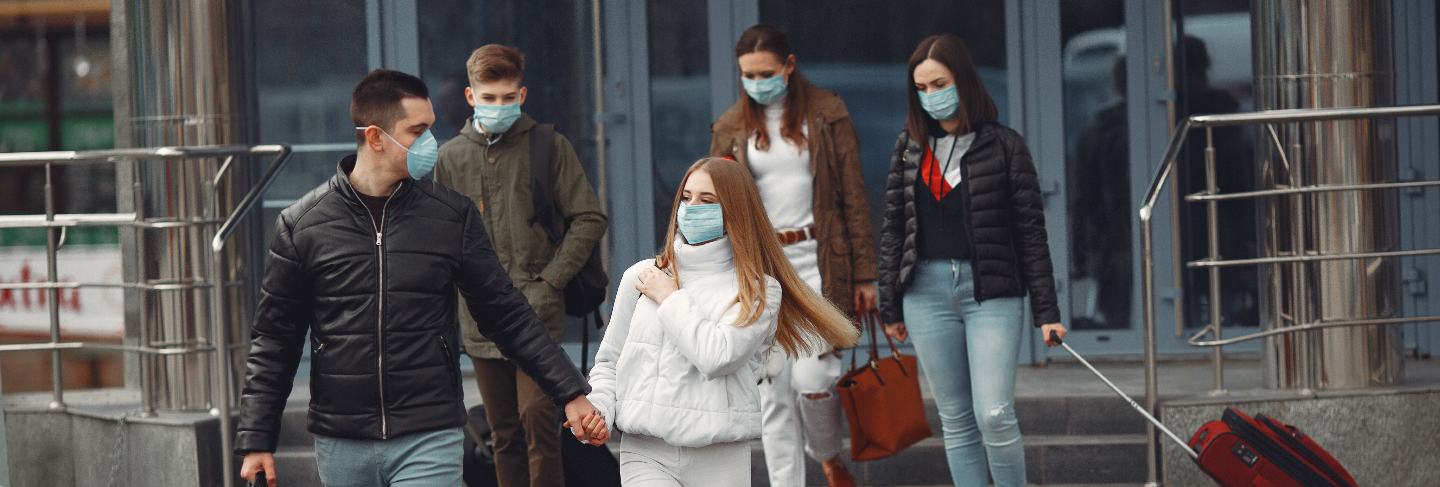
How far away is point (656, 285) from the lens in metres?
4.73

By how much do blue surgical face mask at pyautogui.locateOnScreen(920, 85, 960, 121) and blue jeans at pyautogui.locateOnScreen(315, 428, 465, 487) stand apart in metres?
2.22

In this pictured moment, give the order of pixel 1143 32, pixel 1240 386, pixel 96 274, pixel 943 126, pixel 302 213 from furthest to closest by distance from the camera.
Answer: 1. pixel 96 274
2. pixel 1143 32
3. pixel 1240 386
4. pixel 943 126
5. pixel 302 213

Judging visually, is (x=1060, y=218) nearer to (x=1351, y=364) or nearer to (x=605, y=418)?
(x=1351, y=364)

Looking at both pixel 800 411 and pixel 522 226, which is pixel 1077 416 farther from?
pixel 522 226

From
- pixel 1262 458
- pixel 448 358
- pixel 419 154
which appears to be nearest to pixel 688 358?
pixel 448 358

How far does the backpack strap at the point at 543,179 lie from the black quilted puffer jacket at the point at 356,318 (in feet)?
5.40

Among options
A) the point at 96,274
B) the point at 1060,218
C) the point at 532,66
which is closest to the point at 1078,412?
the point at 1060,218

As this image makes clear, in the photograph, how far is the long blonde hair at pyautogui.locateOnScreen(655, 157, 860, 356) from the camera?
4.76 metres

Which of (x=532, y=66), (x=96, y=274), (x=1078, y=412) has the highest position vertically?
(x=532, y=66)

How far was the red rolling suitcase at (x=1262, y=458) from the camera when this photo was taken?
608 cm

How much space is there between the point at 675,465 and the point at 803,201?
6.63ft

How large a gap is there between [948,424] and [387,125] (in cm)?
239

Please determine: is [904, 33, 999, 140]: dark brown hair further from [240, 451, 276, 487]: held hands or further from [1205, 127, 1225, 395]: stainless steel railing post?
[240, 451, 276, 487]: held hands

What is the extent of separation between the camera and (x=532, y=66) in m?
9.43
